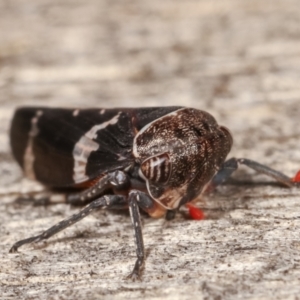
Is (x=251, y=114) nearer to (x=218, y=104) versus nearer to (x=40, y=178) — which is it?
(x=218, y=104)

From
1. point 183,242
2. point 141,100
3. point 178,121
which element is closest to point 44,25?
point 141,100

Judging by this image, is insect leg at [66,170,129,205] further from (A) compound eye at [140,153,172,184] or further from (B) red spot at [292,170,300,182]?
(B) red spot at [292,170,300,182]

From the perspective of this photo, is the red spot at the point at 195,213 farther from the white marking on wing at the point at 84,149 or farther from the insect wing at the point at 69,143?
the white marking on wing at the point at 84,149

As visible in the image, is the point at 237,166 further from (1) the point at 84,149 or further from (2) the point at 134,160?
(1) the point at 84,149

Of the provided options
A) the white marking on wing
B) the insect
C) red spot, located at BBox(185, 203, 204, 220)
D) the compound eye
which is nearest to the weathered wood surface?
red spot, located at BBox(185, 203, 204, 220)

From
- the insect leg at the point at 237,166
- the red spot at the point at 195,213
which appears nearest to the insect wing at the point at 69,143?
the red spot at the point at 195,213

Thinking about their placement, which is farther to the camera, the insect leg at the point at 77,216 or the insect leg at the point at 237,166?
the insect leg at the point at 237,166

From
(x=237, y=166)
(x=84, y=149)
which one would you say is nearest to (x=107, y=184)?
(x=84, y=149)
